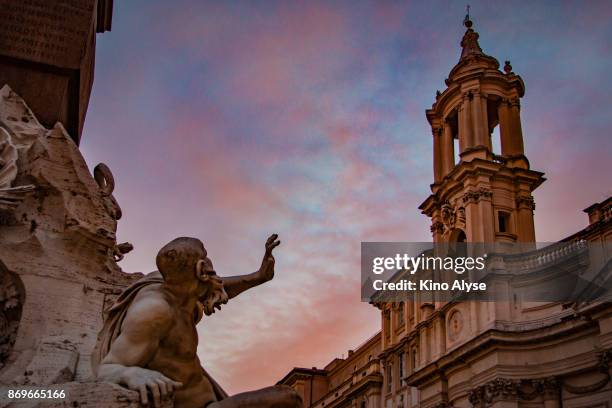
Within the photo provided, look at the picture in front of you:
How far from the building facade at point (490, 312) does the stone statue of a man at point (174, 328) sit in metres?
23.3

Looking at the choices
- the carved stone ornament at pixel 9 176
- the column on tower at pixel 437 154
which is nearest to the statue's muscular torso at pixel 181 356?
the carved stone ornament at pixel 9 176

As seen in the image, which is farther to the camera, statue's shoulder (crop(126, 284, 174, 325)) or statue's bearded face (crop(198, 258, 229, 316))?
statue's bearded face (crop(198, 258, 229, 316))

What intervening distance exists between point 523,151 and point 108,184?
36.0 m

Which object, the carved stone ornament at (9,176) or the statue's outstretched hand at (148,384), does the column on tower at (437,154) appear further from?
the statue's outstretched hand at (148,384)

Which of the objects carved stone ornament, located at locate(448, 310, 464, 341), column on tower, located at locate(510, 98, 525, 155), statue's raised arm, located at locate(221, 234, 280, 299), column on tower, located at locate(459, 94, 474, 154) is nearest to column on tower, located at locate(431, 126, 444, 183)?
column on tower, located at locate(459, 94, 474, 154)

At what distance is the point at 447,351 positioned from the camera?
110 feet

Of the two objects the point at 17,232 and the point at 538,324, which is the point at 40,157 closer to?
the point at 17,232

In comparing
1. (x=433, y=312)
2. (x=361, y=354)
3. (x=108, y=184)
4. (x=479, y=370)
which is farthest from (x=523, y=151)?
(x=108, y=184)

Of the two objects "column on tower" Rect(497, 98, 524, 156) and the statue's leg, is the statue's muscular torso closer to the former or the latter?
the statue's leg

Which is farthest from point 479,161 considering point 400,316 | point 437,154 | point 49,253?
point 49,253

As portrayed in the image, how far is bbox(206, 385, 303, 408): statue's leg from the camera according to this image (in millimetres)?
3959

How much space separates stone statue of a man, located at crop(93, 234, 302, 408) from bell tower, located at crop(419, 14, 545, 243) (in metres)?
31.8

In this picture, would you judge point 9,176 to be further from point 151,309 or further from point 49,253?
point 151,309

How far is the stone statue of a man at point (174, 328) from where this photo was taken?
12.4 ft
